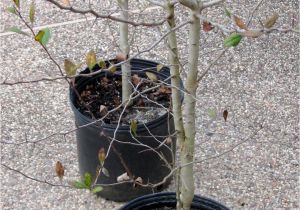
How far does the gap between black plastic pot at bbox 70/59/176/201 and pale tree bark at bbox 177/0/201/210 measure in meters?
0.43

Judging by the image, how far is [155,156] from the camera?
293cm

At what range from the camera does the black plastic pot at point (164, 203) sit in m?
2.57

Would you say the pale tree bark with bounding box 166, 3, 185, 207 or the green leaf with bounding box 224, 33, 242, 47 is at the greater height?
the pale tree bark with bounding box 166, 3, 185, 207

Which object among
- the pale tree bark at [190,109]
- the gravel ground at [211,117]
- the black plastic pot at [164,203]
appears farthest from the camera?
the gravel ground at [211,117]

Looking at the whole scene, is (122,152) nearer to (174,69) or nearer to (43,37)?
(174,69)

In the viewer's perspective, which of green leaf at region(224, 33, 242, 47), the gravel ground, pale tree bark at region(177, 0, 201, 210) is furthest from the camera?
the gravel ground

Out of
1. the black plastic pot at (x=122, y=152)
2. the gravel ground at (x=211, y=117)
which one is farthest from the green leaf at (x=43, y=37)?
the gravel ground at (x=211, y=117)

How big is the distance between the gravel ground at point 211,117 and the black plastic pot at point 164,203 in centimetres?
37

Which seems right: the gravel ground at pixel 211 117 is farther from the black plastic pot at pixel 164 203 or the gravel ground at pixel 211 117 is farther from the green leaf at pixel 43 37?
the green leaf at pixel 43 37

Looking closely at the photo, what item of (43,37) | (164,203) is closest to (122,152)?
(164,203)

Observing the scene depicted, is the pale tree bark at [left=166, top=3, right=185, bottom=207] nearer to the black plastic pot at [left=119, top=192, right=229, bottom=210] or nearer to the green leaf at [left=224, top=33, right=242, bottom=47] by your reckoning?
the green leaf at [left=224, top=33, right=242, bottom=47]

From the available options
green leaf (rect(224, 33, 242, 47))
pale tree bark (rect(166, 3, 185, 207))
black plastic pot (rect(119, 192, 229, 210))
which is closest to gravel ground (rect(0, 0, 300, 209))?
black plastic pot (rect(119, 192, 229, 210))

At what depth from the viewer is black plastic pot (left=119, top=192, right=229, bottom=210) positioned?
2570mm

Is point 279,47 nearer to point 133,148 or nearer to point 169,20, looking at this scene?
point 133,148
